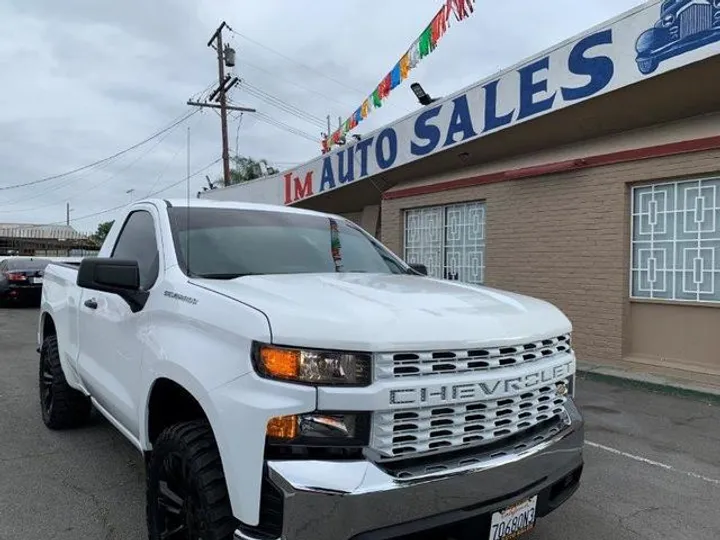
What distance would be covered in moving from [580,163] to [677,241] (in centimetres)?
172

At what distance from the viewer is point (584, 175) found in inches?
350

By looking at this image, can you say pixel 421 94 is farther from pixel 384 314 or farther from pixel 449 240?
pixel 384 314

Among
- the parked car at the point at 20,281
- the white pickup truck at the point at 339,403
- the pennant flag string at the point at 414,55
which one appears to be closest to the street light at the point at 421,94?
the pennant flag string at the point at 414,55

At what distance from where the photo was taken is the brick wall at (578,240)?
8.43 m

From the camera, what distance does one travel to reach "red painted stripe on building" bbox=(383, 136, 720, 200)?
761 cm

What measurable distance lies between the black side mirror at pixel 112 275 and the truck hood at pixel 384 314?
42 cm

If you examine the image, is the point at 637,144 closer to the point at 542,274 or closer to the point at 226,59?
the point at 542,274

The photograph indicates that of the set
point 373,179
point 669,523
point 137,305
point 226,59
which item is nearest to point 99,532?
point 137,305

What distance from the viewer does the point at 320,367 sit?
2254 millimetres

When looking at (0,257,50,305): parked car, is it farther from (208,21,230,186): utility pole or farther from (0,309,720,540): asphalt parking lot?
(0,309,720,540): asphalt parking lot

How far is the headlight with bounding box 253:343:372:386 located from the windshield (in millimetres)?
1007

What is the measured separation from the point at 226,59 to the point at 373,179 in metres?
15.6

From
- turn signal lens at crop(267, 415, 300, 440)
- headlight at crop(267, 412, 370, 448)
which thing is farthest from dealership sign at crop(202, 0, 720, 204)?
turn signal lens at crop(267, 415, 300, 440)

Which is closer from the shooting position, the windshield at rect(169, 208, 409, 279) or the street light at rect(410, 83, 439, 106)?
the windshield at rect(169, 208, 409, 279)
